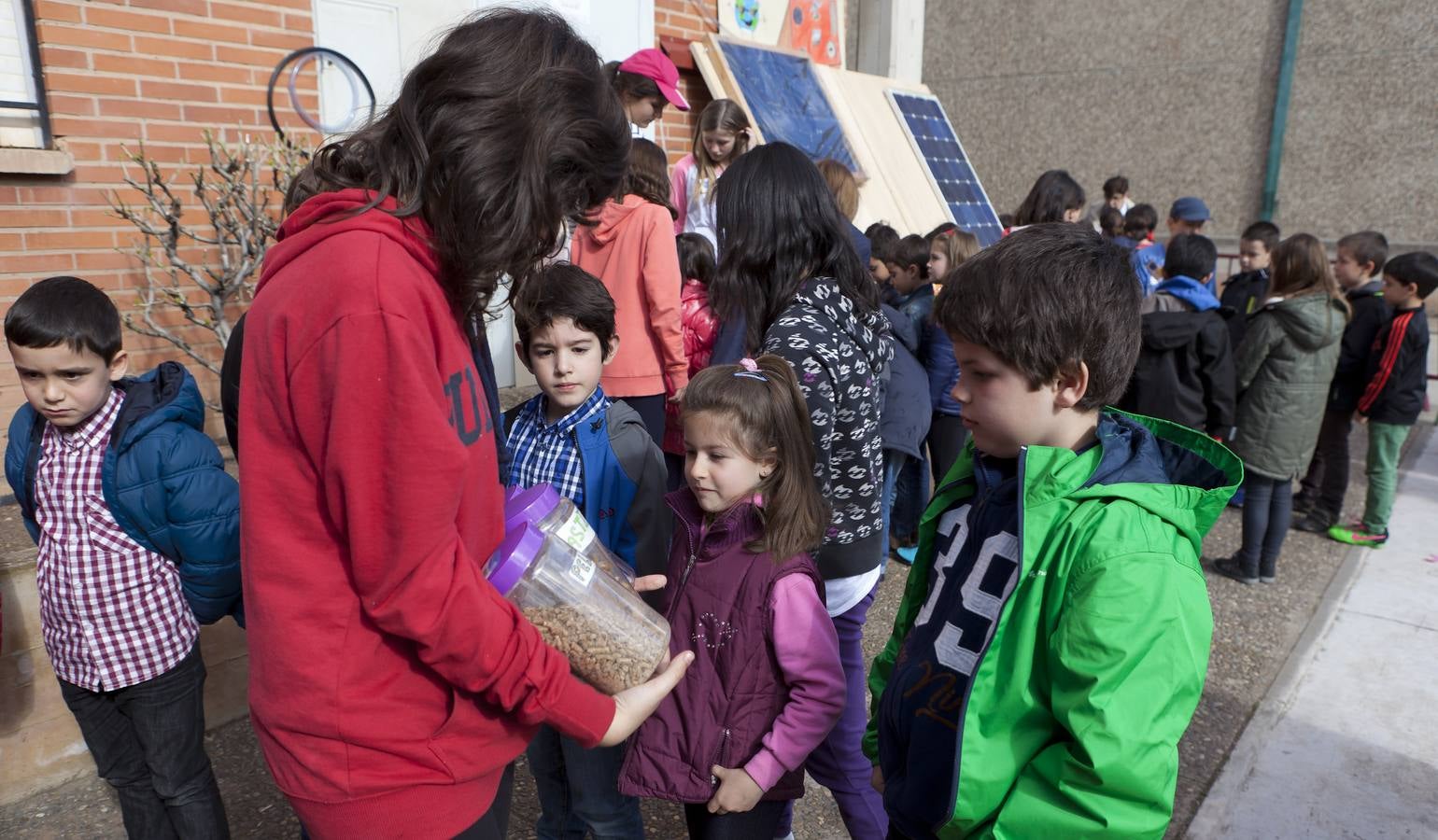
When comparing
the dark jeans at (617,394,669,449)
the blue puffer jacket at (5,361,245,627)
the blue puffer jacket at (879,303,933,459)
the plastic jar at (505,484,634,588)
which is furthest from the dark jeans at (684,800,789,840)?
the blue puffer jacket at (879,303,933,459)

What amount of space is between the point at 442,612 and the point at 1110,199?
830cm

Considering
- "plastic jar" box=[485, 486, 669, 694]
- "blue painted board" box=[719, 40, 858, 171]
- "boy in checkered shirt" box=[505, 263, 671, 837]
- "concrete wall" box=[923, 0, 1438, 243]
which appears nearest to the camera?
"plastic jar" box=[485, 486, 669, 694]

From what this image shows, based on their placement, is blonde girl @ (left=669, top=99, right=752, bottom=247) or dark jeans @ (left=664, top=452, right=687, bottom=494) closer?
dark jeans @ (left=664, top=452, right=687, bottom=494)

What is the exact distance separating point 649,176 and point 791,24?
4473 mm

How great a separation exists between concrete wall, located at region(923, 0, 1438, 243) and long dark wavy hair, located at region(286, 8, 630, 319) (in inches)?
485

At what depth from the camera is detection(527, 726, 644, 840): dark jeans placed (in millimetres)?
2119

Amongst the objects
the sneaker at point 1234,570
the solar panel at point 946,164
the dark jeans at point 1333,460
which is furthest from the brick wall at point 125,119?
the dark jeans at point 1333,460

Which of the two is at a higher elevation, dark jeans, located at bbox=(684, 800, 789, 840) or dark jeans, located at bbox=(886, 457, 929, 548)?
dark jeans, located at bbox=(684, 800, 789, 840)

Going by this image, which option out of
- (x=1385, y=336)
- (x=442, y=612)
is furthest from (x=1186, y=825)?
(x=1385, y=336)

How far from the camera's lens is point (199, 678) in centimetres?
229

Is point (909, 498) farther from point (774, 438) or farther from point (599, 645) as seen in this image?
point (599, 645)

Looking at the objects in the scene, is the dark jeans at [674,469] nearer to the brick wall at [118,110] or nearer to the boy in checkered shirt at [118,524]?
the boy in checkered shirt at [118,524]

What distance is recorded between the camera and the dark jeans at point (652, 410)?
3.71 meters

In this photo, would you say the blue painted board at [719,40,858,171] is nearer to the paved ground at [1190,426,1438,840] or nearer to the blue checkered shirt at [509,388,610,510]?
the paved ground at [1190,426,1438,840]
